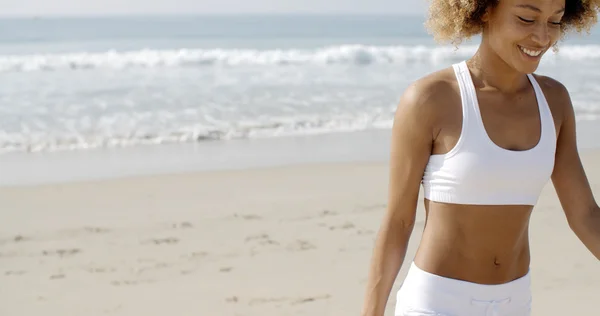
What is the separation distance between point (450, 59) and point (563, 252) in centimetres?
1878

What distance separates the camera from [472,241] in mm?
2145

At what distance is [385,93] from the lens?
1529 centimetres

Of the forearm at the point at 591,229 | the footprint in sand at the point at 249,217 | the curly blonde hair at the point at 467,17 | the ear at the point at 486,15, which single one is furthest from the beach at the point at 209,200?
the forearm at the point at 591,229

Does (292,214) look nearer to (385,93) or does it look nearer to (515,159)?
(515,159)

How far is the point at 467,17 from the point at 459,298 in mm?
768

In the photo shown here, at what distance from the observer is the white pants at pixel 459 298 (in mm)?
2100

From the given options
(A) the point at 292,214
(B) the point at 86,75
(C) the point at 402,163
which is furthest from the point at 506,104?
(B) the point at 86,75

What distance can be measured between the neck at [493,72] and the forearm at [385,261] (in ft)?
1.46

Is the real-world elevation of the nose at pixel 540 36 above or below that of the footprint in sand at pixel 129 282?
above

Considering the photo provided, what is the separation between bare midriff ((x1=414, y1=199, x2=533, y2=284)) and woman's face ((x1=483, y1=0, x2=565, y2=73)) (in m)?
0.40

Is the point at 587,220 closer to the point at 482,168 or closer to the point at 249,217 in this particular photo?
the point at 482,168

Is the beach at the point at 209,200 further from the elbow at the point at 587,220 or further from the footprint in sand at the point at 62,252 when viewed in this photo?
the elbow at the point at 587,220

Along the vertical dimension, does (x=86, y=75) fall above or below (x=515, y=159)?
below

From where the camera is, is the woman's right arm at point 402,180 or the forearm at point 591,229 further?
the forearm at point 591,229
